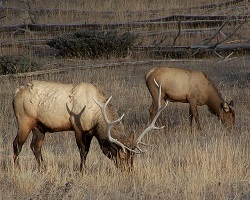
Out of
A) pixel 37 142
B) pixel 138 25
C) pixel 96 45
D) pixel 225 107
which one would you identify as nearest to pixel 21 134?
pixel 37 142

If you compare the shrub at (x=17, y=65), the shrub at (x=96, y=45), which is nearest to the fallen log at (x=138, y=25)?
the shrub at (x=96, y=45)

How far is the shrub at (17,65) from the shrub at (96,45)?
2.59 metres

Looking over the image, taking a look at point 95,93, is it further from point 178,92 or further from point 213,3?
point 213,3

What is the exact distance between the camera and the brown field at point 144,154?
9.18 metres

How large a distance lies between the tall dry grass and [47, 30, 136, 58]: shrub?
231 inches

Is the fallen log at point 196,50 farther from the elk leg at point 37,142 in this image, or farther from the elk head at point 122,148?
the elk head at point 122,148

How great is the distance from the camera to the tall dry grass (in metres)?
9.07

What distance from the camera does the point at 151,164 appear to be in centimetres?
1050

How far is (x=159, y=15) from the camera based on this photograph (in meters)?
28.1

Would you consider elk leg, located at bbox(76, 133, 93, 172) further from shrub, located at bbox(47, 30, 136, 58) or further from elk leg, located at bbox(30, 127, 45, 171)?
shrub, located at bbox(47, 30, 136, 58)

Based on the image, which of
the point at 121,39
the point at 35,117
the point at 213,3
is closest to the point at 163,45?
the point at 121,39

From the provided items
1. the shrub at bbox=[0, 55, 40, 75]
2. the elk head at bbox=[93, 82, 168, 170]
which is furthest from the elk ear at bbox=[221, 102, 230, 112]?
the shrub at bbox=[0, 55, 40, 75]

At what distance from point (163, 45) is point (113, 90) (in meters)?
6.07

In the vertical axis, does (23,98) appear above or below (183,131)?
above
